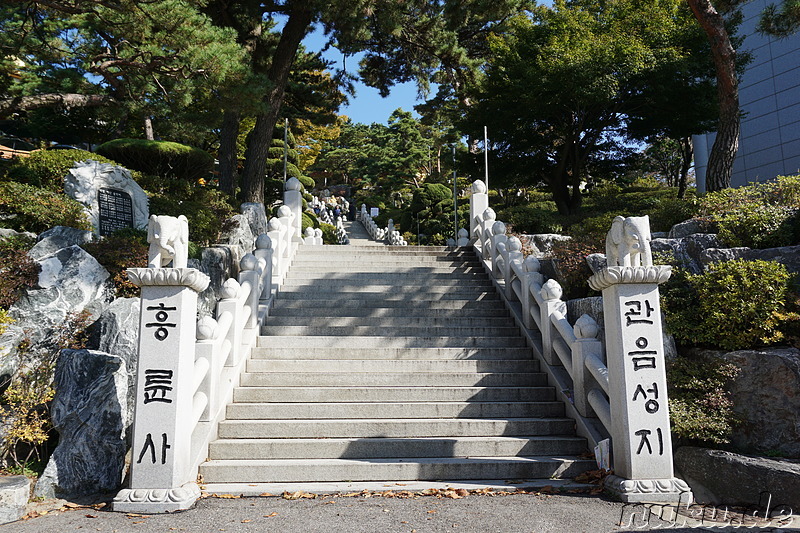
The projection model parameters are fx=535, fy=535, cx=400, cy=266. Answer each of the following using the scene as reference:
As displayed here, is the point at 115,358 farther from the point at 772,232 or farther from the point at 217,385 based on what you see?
the point at 772,232

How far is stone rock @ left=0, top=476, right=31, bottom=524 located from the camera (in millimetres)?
4301

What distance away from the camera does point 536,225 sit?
13.4 meters

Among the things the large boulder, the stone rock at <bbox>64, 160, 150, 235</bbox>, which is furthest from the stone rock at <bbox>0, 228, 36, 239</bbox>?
the large boulder

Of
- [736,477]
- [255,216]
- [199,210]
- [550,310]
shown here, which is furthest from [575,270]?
[255,216]

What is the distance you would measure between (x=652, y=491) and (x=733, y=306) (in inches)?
116

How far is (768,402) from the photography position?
5.71 m

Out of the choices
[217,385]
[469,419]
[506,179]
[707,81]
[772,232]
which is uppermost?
[707,81]

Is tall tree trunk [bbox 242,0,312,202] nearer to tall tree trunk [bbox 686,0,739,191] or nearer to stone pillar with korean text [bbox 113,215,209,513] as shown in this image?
tall tree trunk [bbox 686,0,739,191]

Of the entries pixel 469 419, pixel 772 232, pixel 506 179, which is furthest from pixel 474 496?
pixel 506 179

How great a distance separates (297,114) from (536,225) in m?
10.4

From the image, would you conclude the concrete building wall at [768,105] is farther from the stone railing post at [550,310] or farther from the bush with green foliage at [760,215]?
the stone railing post at [550,310]

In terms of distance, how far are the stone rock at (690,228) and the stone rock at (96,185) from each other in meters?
9.66

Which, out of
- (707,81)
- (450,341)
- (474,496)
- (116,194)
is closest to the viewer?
(474,496)

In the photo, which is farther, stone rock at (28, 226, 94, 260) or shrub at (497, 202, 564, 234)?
shrub at (497, 202, 564, 234)
